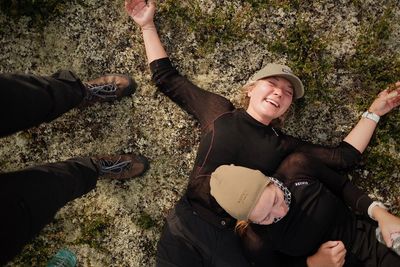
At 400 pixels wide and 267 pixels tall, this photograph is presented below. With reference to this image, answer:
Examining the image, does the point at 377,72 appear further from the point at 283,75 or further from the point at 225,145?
the point at 225,145

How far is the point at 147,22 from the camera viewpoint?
20.0 ft

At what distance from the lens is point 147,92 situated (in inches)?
253

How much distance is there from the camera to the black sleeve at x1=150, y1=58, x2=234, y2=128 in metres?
5.80

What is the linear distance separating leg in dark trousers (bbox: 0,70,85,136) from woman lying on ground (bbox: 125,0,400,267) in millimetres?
1573

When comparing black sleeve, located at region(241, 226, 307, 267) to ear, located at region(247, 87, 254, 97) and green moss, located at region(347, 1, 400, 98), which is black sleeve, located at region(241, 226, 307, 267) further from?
green moss, located at region(347, 1, 400, 98)

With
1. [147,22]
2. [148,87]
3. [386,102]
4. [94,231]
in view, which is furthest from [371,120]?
[94,231]

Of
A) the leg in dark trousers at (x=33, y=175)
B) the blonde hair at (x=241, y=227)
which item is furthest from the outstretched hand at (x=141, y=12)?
the blonde hair at (x=241, y=227)

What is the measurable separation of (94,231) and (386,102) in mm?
4576

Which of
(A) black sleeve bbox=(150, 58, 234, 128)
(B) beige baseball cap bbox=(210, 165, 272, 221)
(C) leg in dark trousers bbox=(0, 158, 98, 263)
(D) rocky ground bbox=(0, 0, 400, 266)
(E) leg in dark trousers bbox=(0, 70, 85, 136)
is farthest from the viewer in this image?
(D) rocky ground bbox=(0, 0, 400, 266)

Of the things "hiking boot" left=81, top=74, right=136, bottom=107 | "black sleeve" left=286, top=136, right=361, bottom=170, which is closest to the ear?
"black sleeve" left=286, top=136, right=361, bottom=170

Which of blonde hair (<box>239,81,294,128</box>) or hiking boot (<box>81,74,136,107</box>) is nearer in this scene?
blonde hair (<box>239,81,294,128</box>)

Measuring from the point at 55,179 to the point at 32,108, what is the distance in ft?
2.57

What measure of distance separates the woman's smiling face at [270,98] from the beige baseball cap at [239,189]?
3.28 ft

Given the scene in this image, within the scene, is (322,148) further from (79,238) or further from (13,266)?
(13,266)
